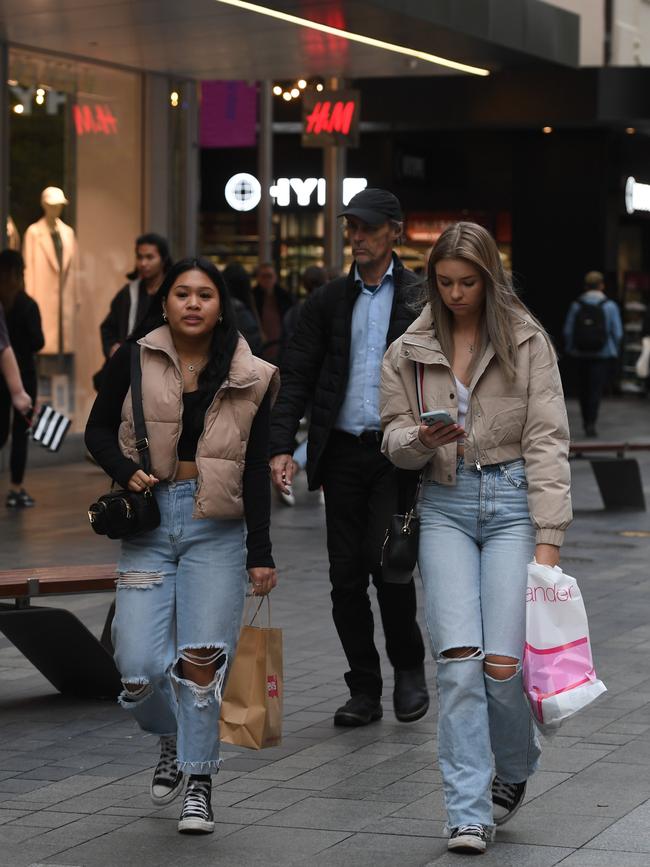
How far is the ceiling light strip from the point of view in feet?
46.2

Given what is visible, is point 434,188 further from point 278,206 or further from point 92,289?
point 92,289

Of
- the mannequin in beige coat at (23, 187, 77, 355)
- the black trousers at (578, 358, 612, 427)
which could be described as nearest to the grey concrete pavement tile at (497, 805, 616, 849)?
the mannequin in beige coat at (23, 187, 77, 355)

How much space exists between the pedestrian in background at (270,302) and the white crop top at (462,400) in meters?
12.2

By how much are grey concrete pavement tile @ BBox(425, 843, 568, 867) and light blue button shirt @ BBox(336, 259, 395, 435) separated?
1933mm

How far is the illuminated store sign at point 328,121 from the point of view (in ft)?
64.0

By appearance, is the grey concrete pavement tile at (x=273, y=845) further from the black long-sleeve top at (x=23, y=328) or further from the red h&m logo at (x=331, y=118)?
the red h&m logo at (x=331, y=118)

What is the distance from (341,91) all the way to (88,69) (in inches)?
122

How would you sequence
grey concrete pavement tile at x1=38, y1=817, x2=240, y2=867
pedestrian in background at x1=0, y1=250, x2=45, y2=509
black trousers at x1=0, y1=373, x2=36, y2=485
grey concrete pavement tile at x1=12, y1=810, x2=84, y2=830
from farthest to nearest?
pedestrian in background at x1=0, y1=250, x2=45, y2=509 → black trousers at x1=0, y1=373, x2=36, y2=485 → grey concrete pavement tile at x1=12, y1=810, x2=84, y2=830 → grey concrete pavement tile at x1=38, y1=817, x2=240, y2=867

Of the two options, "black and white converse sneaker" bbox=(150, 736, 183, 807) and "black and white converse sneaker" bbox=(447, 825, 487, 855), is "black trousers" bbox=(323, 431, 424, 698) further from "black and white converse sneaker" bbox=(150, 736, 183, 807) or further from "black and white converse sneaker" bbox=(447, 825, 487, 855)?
"black and white converse sneaker" bbox=(447, 825, 487, 855)

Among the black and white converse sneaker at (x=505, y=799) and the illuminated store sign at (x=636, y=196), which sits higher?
the illuminated store sign at (x=636, y=196)

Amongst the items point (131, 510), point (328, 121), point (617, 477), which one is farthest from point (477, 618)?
point (328, 121)

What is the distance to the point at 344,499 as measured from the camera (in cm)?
659

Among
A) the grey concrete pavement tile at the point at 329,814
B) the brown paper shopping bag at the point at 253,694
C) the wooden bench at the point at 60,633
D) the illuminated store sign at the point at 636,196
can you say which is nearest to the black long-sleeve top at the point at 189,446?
the brown paper shopping bag at the point at 253,694

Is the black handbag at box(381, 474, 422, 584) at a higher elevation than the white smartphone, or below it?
below
